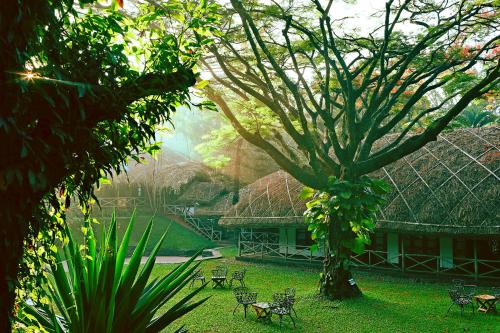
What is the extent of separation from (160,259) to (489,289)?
51.2 ft

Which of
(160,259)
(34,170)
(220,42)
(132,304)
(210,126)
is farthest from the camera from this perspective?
(210,126)

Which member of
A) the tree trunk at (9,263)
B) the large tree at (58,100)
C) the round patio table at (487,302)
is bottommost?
the round patio table at (487,302)

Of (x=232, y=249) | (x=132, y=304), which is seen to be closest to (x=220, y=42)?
(x=132, y=304)

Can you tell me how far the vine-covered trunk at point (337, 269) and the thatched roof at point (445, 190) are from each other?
534 centimetres

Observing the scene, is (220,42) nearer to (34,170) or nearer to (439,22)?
(439,22)

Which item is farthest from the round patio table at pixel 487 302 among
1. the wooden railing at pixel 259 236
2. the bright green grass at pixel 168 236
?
the bright green grass at pixel 168 236

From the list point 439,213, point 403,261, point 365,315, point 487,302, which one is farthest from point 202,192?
point 487,302

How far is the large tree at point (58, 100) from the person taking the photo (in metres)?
2.03

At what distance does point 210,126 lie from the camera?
59.5 m

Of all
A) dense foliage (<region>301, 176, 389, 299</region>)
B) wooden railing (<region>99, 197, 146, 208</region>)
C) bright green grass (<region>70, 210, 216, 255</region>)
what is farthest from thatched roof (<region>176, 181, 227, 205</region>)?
dense foliage (<region>301, 176, 389, 299</region>)

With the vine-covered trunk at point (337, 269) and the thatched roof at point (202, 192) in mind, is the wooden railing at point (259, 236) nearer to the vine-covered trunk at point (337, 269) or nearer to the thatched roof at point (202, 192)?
the thatched roof at point (202, 192)

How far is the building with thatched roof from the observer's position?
14.7 metres

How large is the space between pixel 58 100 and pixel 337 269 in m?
10.3

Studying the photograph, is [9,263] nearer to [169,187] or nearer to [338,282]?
[338,282]
